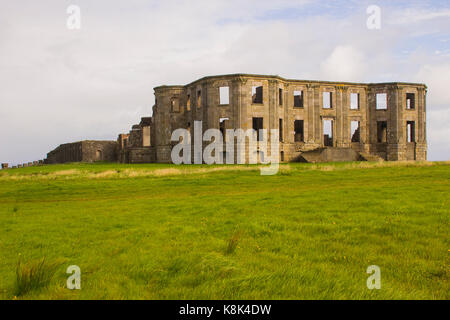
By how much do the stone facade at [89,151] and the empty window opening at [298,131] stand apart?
93.0 ft

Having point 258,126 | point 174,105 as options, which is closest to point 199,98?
point 174,105

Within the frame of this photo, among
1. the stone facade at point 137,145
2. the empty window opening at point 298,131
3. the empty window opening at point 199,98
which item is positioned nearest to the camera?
the empty window opening at point 199,98

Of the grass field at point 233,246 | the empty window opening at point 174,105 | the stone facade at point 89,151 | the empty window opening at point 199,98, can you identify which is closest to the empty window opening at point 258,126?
the empty window opening at point 199,98

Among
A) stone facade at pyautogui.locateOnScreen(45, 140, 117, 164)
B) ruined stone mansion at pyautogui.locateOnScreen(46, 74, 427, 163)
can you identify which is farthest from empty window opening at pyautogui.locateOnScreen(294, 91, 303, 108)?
stone facade at pyautogui.locateOnScreen(45, 140, 117, 164)

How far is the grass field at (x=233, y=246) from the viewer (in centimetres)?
494

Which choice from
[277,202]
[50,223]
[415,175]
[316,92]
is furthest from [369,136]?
[50,223]

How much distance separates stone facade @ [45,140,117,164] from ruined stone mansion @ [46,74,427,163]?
6.86 meters

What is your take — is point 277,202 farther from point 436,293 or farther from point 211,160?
point 211,160

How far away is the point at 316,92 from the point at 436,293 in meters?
43.0

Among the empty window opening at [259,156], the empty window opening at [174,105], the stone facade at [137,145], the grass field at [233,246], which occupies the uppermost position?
the empty window opening at [174,105]

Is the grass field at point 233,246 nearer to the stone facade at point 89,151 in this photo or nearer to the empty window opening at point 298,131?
the empty window opening at point 298,131

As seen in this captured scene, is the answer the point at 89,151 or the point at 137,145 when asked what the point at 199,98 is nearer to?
the point at 137,145

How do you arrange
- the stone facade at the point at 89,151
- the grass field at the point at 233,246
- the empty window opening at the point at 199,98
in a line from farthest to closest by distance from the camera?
the stone facade at the point at 89,151
the empty window opening at the point at 199,98
the grass field at the point at 233,246

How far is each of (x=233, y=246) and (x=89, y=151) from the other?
52365 mm
